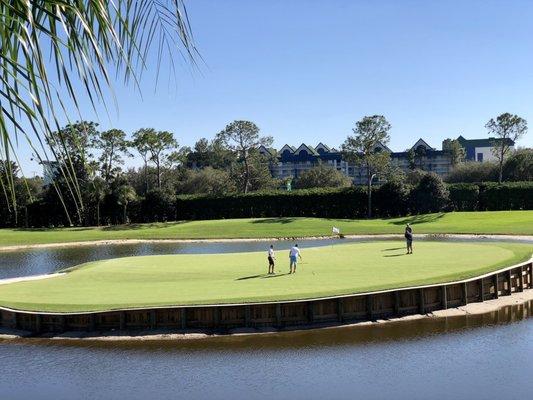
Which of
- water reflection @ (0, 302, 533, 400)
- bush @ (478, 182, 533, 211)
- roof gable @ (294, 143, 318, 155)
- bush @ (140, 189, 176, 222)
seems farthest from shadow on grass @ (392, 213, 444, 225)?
roof gable @ (294, 143, 318, 155)

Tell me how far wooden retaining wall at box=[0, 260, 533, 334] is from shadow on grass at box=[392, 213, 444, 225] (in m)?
48.4

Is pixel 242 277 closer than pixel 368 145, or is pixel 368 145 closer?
pixel 242 277

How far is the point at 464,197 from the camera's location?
84875 mm

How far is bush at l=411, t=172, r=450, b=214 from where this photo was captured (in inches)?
3199

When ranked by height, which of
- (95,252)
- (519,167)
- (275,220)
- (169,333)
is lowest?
(169,333)

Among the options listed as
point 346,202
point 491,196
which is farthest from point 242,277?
point 491,196

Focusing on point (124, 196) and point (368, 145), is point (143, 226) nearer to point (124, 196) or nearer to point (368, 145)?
point (124, 196)

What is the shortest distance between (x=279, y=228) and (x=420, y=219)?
1827cm

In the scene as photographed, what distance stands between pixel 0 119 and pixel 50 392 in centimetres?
1953

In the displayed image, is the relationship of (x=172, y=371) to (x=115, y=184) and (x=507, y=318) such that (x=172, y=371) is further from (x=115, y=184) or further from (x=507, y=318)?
(x=115, y=184)

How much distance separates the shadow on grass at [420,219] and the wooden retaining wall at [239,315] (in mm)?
48426


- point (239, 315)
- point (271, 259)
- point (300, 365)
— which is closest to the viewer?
point (300, 365)

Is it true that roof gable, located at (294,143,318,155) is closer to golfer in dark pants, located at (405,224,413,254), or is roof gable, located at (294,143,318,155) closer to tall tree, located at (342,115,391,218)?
tall tree, located at (342,115,391,218)

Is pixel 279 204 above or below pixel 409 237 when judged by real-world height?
above
